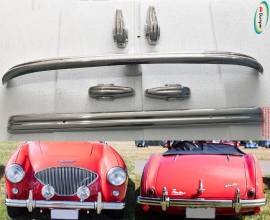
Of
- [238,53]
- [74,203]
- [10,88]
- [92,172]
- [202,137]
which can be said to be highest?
[238,53]

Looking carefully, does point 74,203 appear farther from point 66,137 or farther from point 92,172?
point 66,137

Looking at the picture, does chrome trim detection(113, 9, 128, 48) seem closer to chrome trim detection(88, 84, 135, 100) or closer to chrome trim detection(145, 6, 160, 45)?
chrome trim detection(145, 6, 160, 45)

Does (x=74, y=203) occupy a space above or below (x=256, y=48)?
below

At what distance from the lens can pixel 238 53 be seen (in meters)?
2.21

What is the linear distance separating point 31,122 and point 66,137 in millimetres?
202

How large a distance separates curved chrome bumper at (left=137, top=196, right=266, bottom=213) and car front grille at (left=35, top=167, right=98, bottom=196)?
1.38 feet

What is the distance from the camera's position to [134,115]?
2.24 m

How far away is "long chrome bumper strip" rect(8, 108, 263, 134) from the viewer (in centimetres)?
223

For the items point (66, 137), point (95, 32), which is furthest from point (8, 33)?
point (66, 137)

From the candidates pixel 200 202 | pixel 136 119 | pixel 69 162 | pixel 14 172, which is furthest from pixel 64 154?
pixel 200 202

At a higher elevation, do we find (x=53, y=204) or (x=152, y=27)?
(x=152, y=27)

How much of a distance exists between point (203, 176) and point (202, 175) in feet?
0.03

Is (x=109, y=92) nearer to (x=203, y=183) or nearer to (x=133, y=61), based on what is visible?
(x=133, y=61)

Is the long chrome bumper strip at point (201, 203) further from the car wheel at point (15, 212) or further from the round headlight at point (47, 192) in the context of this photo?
the car wheel at point (15, 212)
